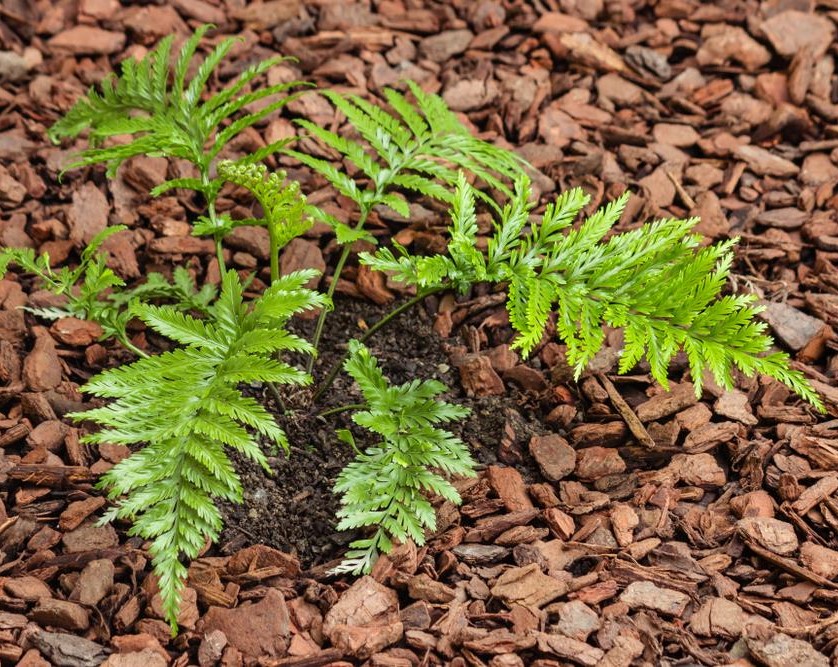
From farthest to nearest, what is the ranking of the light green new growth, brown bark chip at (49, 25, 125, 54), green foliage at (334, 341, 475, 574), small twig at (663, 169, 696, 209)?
1. brown bark chip at (49, 25, 125, 54)
2. small twig at (663, 169, 696, 209)
3. the light green new growth
4. green foliage at (334, 341, 475, 574)

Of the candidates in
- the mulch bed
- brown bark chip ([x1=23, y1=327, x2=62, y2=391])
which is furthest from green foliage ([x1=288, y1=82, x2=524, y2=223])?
brown bark chip ([x1=23, y1=327, x2=62, y2=391])

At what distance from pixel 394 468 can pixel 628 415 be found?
0.88m

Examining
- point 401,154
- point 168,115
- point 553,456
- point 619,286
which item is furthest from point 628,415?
point 168,115

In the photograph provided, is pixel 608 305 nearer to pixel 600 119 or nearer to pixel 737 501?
pixel 737 501

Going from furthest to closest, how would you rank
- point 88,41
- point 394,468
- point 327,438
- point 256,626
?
point 88,41 < point 327,438 < point 394,468 < point 256,626

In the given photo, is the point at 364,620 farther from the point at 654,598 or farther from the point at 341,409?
the point at 654,598

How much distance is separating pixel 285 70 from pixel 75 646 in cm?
276

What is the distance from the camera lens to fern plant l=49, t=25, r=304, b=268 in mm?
3061

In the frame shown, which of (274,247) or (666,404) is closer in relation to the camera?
(274,247)

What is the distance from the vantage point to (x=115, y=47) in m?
4.34

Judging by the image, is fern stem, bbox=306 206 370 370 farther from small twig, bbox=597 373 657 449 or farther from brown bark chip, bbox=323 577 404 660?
small twig, bbox=597 373 657 449

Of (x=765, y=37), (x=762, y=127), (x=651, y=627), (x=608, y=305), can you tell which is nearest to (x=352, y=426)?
(x=608, y=305)

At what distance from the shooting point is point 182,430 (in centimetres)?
244

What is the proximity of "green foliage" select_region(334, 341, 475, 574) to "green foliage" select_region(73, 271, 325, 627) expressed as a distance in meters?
0.30
